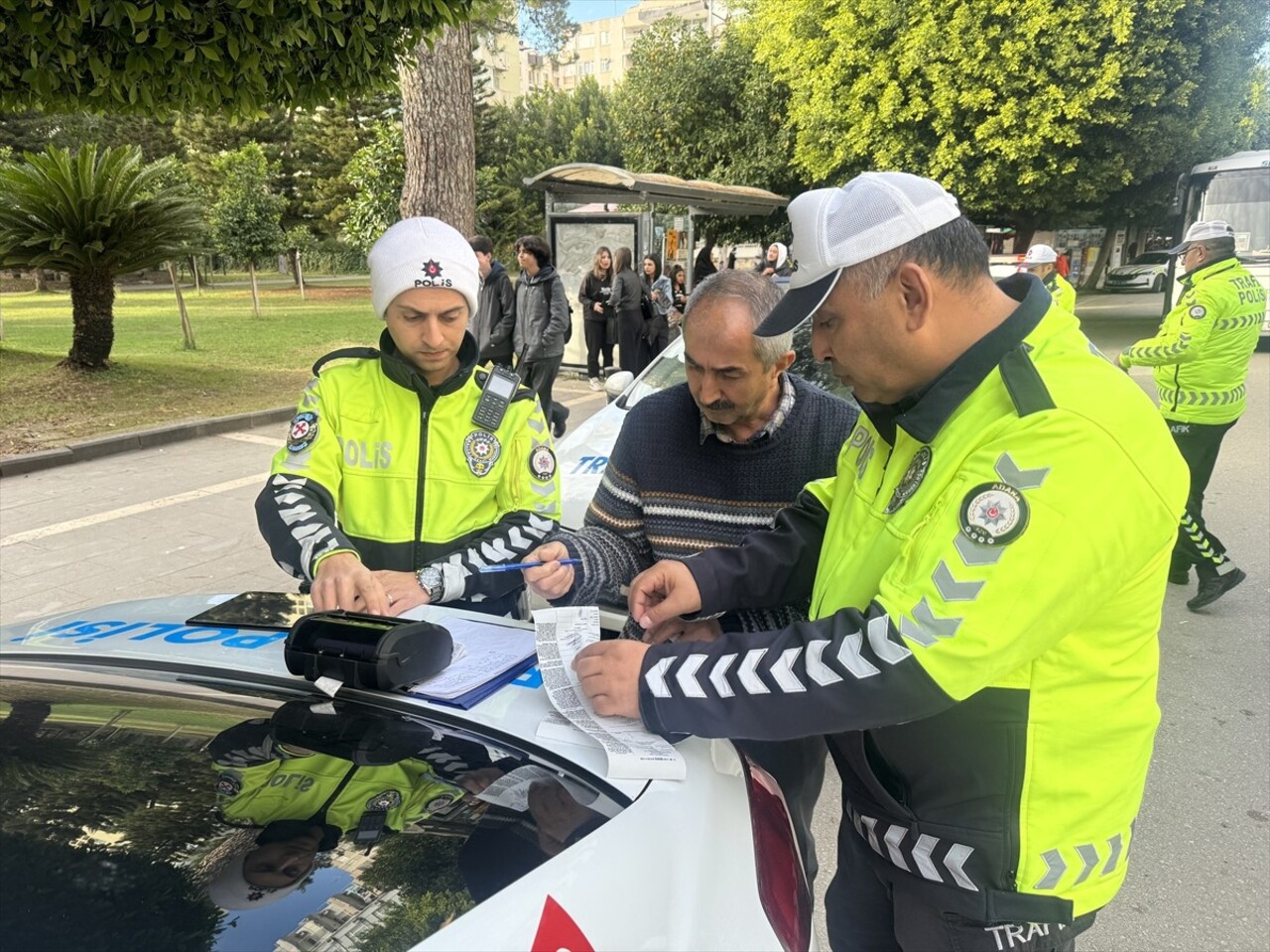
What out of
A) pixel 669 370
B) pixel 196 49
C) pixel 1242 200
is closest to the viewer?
pixel 196 49

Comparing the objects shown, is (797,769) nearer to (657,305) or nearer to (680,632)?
(680,632)

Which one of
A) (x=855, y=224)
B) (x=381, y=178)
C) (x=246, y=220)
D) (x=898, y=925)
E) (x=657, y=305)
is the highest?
(x=381, y=178)

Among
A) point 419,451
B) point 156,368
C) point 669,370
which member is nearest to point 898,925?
point 419,451

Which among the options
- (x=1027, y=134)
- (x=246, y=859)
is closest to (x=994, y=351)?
(x=246, y=859)

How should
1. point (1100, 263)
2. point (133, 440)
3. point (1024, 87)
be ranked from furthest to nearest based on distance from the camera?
point (1100, 263) → point (1024, 87) → point (133, 440)

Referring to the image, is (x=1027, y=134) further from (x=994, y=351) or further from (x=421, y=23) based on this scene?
(x=994, y=351)

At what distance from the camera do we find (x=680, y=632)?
5.78ft

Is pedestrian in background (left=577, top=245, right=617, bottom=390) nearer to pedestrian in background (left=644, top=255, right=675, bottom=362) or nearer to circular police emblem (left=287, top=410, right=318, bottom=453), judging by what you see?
pedestrian in background (left=644, top=255, right=675, bottom=362)

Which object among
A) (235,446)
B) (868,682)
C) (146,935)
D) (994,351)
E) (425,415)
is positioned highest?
(994,351)

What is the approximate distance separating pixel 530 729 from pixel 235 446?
8.04 meters

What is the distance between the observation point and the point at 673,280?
1401 cm

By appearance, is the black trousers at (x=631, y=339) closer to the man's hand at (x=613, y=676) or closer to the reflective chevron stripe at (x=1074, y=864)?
the man's hand at (x=613, y=676)

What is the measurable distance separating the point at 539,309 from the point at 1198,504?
5883mm

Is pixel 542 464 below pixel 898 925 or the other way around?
the other way around
